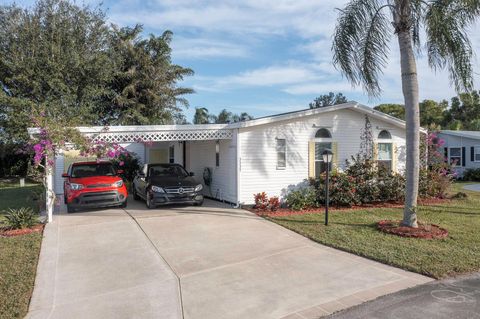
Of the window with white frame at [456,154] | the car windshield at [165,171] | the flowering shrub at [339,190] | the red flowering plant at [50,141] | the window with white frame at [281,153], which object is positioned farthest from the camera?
the window with white frame at [456,154]

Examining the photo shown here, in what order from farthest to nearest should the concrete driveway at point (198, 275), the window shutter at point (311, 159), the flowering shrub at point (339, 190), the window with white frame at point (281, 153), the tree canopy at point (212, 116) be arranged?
the tree canopy at point (212, 116) < the window shutter at point (311, 159) < the window with white frame at point (281, 153) < the flowering shrub at point (339, 190) < the concrete driveway at point (198, 275)

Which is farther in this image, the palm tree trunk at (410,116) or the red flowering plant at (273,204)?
the red flowering plant at (273,204)

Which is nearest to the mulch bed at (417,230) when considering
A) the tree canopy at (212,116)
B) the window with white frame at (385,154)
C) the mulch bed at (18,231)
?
the window with white frame at (385,154)

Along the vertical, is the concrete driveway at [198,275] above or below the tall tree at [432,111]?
below

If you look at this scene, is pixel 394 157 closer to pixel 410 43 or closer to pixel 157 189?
pixel 410 43

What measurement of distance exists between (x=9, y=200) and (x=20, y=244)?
339 inches

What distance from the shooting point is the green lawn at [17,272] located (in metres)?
4.59

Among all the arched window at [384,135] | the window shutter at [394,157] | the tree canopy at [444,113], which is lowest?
the window shutter at [394,157]

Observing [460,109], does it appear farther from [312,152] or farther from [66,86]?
[66,86]

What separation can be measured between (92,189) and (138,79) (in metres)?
14.2

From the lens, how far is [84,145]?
9.89 meters

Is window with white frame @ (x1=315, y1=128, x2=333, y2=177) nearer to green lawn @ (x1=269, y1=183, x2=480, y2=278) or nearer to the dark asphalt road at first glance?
green lawn @ (x1=269, y1=183, x2=480, y2=278)

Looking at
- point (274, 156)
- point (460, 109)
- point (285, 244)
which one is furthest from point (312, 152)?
point (460, 109)

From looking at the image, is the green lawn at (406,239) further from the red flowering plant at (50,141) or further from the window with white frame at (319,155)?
the red flowering plant at (50,141)
